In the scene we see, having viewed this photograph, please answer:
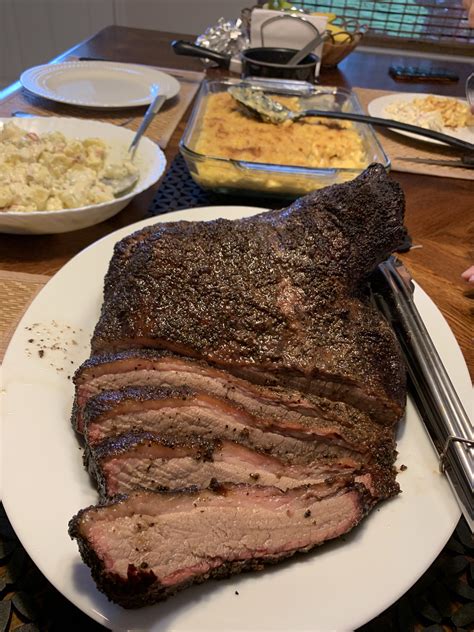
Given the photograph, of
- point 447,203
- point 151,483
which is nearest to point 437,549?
point 151,483

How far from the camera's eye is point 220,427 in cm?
Answer: 125

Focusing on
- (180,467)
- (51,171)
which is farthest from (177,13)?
(180,467)

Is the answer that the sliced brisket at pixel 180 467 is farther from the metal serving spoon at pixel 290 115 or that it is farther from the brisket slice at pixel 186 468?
the metal serving spoon at pixel 290 115

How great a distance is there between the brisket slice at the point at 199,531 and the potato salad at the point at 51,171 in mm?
1361

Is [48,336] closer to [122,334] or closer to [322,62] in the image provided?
[122,334]

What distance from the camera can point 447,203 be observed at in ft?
8.54

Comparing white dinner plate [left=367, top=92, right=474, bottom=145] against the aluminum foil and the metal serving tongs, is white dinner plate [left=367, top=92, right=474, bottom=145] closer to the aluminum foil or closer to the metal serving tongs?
the aluminum foil

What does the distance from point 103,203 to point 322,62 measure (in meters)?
3.01

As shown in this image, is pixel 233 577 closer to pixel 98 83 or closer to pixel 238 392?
pixel 238 392

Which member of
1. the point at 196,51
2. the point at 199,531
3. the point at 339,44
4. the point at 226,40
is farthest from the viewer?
the point at 226,40

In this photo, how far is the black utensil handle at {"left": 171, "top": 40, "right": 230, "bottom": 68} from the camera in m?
3.76

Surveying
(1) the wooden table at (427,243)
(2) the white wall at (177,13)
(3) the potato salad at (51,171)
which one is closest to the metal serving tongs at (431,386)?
(1) the wooden table at (427,243)

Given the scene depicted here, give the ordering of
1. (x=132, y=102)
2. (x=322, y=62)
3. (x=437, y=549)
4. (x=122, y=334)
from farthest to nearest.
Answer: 1. (x=322, y=62)
2. (x=132, y=102)
3. (x=122, y=334)
4. (x=437, y=549)

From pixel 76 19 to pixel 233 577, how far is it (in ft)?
23.9
